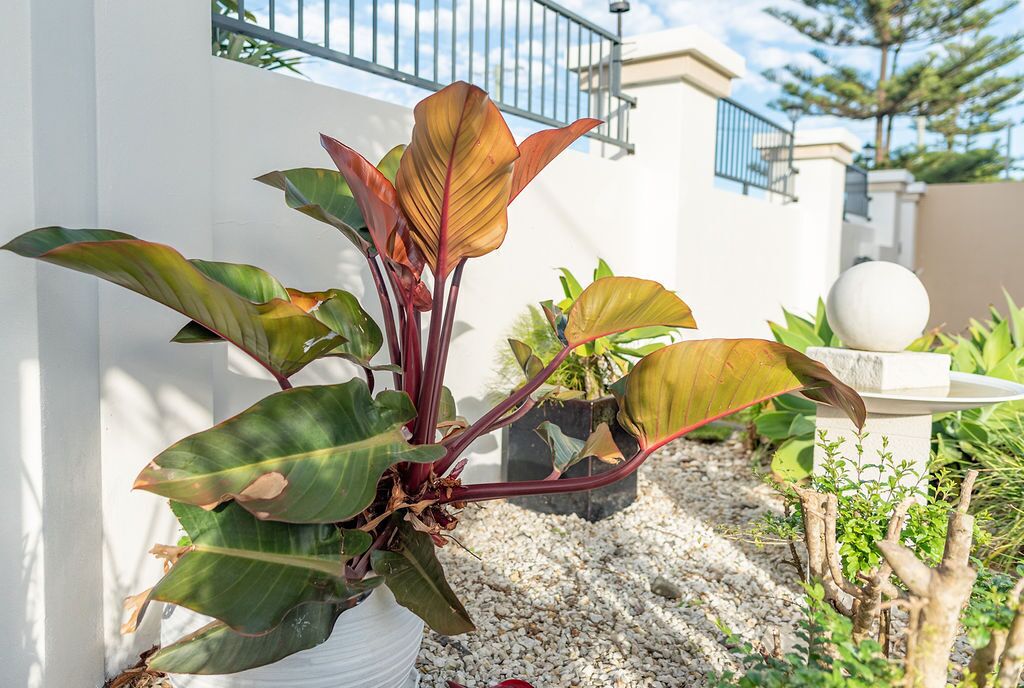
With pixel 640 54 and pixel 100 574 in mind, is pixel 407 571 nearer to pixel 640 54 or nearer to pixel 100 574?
pixel 100 574

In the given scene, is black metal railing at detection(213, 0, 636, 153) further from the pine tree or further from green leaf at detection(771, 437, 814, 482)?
the pine tree

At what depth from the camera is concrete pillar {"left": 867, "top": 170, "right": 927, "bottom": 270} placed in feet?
33.2

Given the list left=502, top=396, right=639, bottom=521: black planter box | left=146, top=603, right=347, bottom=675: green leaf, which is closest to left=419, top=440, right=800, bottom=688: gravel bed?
left=502, top=396, right=639, bottom=521: black planter box

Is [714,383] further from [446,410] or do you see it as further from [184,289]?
[184,289]

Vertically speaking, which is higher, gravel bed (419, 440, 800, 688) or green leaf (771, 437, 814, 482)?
green leaf (771, 437, 814, 482)

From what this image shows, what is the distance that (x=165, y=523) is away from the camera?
1633 mm

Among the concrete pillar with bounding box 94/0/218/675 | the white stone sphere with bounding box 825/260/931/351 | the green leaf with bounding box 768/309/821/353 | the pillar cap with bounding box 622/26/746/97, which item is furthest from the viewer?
the pillar cap with bounding box 622/26/746/97


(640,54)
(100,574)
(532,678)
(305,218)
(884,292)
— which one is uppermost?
(640,54)

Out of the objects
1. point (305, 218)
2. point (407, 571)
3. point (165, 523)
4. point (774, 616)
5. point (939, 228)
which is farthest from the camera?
point (939, 228)

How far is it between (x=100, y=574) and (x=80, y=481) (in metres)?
0.23

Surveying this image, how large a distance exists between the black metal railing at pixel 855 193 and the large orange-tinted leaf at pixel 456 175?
8086mm

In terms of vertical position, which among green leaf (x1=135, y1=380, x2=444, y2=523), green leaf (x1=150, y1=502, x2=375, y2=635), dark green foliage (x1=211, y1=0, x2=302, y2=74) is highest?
dark green foliage (x1=211, y1=0, x2=302, y2=74)

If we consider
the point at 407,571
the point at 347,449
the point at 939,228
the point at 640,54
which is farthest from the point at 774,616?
the point at 939,228

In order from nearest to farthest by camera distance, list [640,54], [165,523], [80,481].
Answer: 1. [80,481]
2. [165,523]
3. [640,54]
